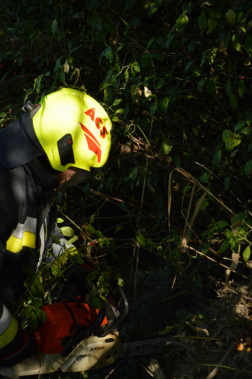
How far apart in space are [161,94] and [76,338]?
1730mm

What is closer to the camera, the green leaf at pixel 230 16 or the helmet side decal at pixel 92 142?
the green leaf at pixel 230 16

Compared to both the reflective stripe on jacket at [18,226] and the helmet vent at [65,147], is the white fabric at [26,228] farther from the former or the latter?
the helmet vent at [65,147]

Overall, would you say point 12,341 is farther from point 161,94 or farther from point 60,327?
point 161,94

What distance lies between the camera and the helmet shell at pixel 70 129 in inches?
71.9

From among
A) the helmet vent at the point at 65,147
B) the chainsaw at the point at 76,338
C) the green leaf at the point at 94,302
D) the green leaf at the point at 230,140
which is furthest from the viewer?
the chainsaw at the point at 76,338

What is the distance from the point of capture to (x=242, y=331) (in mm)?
1912

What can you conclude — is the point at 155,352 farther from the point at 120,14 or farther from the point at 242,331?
the point at 120,14

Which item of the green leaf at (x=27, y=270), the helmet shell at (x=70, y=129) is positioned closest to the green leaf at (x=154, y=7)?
the helmet shell at (x=70, y=129)

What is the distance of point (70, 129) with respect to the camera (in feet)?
5.95

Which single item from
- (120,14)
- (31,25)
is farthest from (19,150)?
(120,14)

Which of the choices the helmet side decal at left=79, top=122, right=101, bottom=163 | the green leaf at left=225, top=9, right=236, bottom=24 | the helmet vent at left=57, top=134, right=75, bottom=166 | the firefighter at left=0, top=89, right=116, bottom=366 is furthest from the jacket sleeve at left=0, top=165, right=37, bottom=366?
the green leaf at left=225, top=9, right=236, bottom=24

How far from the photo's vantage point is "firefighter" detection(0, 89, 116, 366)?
1.80 meters

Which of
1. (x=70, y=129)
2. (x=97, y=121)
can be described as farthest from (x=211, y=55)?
(x=70, y=129)

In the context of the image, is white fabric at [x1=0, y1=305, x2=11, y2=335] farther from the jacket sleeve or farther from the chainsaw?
the chainsaw
